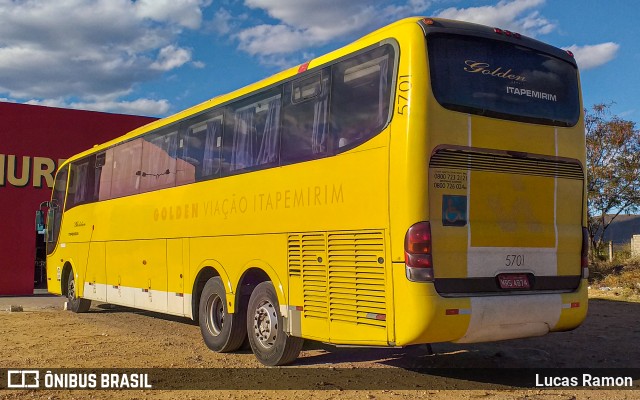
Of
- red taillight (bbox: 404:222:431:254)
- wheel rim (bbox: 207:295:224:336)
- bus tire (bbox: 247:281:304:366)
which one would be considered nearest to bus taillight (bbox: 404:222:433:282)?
red taillight (bbox: 404:222:431:254)

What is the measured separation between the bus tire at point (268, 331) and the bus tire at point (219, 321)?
1.11ft

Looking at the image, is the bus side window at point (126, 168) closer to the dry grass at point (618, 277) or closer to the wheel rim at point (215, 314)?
the wheel rim at point (215, 314)

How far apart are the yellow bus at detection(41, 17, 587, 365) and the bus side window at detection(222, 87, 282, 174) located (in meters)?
0.03

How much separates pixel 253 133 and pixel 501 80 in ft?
11.3

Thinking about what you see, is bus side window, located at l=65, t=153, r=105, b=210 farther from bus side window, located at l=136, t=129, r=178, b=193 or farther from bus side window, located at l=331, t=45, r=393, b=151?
bus side window, located at l=331, t=45, r=393, b=151

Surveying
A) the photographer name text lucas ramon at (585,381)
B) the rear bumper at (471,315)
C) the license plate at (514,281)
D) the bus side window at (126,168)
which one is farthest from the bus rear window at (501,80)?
the bus side window at (126,168)

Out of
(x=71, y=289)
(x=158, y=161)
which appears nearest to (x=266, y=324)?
(x=158, y=161)

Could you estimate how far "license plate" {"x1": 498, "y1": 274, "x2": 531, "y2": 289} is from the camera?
6789 millimetres

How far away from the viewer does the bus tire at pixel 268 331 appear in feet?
26.5

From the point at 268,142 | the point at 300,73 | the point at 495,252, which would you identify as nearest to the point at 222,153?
the point at 268,142

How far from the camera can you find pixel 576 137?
7.66 m

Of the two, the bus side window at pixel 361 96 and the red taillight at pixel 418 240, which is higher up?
the bus side window at pixel 361 96

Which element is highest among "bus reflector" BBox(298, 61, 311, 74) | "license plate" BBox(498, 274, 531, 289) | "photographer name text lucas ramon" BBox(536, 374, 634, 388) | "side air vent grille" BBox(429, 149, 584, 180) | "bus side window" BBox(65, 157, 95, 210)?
"bus reflector" BBox(298, 61, 311, 74)

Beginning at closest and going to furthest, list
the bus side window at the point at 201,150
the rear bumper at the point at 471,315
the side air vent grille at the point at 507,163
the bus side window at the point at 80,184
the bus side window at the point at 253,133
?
the rear bumper at the point at 471,315
the side air vent grille at the point at 507,163
the bus side window at the point at 253,133
the bus side window at the point at 201,150
the bus side window at the point at 80,184
